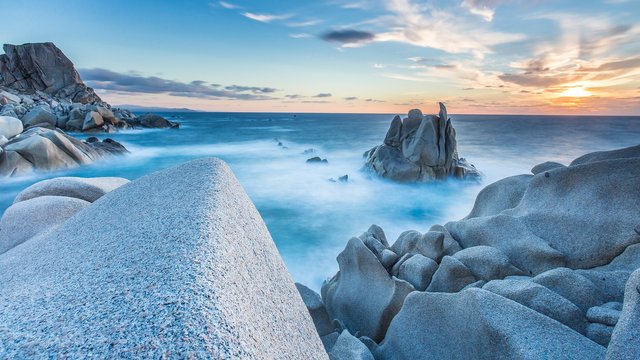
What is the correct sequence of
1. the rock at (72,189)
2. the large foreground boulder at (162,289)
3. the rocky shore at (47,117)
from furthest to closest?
the rocky shore at (47,117) → the rock at (72,189) → the large foreground boulder at (162,289)

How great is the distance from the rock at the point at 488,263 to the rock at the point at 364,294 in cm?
91

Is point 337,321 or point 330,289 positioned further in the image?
point 330,289

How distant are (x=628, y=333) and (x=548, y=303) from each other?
3.13 ft

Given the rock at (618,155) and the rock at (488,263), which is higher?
the rock at (618,155)

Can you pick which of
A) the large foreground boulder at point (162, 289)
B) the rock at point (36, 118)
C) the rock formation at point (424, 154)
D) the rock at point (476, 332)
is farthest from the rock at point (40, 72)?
the rock at point (476, 332)

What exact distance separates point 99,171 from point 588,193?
22.1m

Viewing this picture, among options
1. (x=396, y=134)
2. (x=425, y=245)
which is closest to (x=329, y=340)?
(x=425, y=245)

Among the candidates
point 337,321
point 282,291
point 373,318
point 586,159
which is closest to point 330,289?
point 337,321

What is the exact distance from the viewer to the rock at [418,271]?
17.3ft

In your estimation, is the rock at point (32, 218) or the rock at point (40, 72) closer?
the rock at point (32, 218)

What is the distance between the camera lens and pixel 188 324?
1.55 m

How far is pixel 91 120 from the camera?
39000mm

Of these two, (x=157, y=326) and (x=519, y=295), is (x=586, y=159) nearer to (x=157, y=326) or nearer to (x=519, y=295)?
(x=519, y=295)

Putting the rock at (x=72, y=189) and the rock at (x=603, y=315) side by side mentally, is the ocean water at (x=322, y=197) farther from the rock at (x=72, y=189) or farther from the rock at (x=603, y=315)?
the rock at (x=603, y=315)
